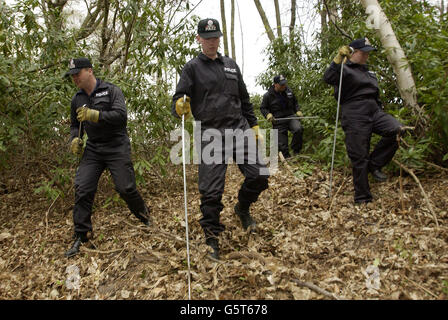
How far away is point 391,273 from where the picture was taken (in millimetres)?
2668

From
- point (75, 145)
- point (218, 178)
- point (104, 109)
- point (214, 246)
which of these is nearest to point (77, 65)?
point (104, 109)

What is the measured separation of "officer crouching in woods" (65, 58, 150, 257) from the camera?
151 inches

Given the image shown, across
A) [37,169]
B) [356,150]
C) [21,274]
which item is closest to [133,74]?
[37,169]

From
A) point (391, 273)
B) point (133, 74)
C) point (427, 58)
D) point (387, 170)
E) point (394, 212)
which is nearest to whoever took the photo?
point (391, 273)

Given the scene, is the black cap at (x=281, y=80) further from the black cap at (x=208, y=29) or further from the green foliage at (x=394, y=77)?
the black cap at (x=208, y=29)

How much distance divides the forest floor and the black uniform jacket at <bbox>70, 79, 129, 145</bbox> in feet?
4.14

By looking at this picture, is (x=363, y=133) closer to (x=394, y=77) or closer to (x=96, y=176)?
(x=394, y=77)

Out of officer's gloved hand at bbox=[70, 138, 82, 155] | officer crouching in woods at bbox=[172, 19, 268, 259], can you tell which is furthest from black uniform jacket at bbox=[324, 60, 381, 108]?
officer's gloved hand at bbox=[70, 138, 82, 155]

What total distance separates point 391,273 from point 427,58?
298 centimetres

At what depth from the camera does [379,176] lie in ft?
15.4

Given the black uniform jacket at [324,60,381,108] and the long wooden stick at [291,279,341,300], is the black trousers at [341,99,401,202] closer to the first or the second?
the black uniform jacket at [324,60,381,108]

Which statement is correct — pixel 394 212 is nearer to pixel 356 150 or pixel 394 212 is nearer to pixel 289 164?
pixel 356 150

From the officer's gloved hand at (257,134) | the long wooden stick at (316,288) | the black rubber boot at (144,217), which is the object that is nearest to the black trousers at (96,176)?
the black rubber boot at (144,217)

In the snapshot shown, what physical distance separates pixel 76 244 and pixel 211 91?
2.47 m
